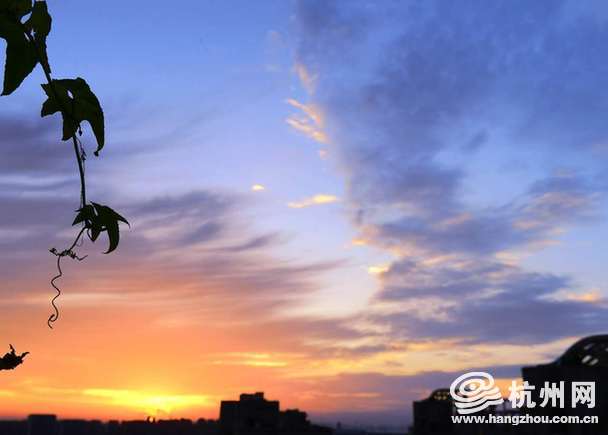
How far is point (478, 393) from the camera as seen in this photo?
46312 millimetres

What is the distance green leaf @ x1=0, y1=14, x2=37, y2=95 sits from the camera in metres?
1.07

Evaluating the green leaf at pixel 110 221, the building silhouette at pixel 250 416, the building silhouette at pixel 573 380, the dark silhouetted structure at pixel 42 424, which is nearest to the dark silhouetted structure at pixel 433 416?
the building silhouette at pixel 250 416

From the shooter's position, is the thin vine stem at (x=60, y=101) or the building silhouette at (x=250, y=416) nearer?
the thin vine stem at (x=60, y=101)

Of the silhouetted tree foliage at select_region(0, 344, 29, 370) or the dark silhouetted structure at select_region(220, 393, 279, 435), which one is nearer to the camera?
the silhouetted tree foliage at select_region(0, 344, 29, 370)

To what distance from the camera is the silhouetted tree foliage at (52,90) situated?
1081 millimetres

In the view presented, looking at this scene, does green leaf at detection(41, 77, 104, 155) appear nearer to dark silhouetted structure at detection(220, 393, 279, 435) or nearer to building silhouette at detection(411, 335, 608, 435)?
building silhouette at detection(411, 335, 608, 435)

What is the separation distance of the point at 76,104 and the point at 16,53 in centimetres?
17

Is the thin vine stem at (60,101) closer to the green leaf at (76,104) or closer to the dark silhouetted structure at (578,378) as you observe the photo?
the green leaf at (76,104)

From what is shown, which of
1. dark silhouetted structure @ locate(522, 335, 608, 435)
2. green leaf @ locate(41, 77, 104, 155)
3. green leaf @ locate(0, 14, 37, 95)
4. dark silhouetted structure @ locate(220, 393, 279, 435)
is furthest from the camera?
dark silhouetted structure @ locate(220, 393, 279, 435)

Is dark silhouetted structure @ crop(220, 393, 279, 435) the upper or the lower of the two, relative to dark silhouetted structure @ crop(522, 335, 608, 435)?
lower

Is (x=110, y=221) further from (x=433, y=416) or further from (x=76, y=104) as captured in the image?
(x=433, y=416)

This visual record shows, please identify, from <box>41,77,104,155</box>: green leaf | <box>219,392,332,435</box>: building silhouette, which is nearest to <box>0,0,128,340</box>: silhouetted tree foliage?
<box>41,77,104,155</box>: green leaf

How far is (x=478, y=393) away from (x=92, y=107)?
1897 inches

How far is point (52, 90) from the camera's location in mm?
1217
